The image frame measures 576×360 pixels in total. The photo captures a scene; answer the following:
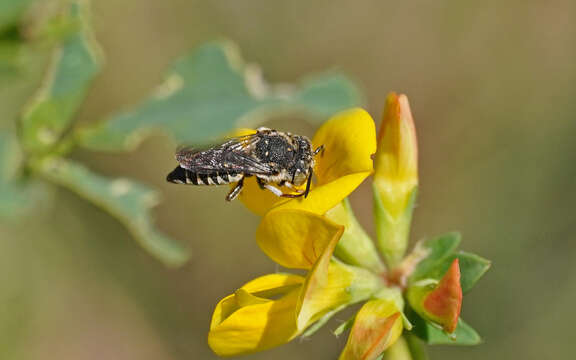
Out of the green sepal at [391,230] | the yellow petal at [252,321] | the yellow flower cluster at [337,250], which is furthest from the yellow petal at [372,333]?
the green sepal at [391,230]

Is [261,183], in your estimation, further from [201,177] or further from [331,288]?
[331,288]

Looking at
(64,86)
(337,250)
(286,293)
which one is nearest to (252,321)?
(286,293)

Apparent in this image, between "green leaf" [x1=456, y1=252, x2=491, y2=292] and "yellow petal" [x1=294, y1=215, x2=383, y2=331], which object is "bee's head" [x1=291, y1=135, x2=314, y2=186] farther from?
"green leaf" [x1=456, y1=252, x2=491, y2=292]

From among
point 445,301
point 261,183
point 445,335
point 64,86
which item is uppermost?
point 64,86

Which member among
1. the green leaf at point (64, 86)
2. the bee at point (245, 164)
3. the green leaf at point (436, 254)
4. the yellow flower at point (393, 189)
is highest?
the green leaf at point (64, 86)

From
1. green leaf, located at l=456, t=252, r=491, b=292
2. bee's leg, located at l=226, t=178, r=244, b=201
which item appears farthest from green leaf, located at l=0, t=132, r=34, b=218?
green leaf, located at l=456, t=252, r=491, b=292

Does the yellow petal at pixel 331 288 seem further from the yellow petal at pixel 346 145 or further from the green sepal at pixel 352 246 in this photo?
the yellow petal at pixel 346 145
